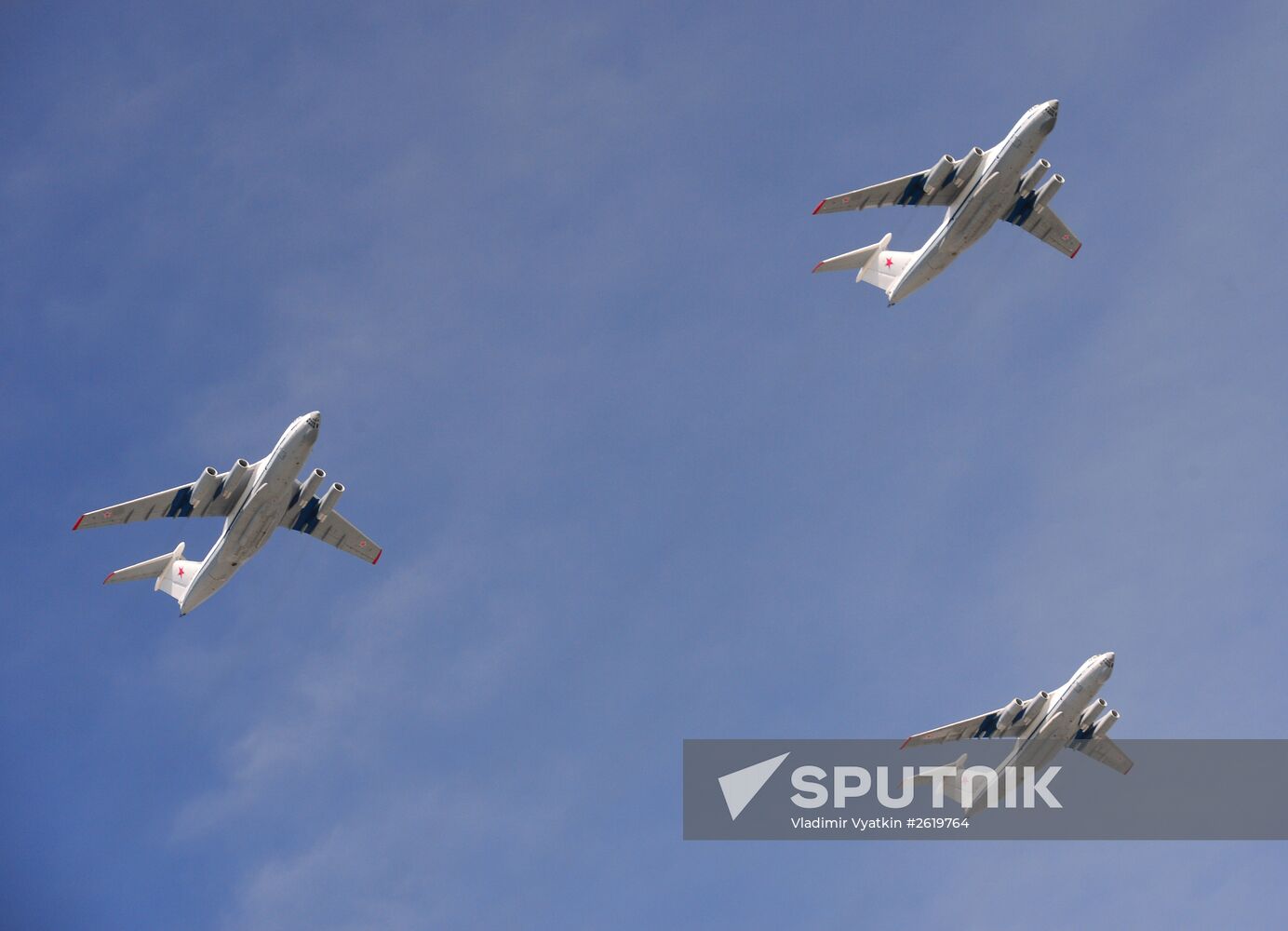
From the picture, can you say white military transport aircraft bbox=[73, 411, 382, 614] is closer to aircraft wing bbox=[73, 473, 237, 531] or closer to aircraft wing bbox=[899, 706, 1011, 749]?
aircraft wing bbox=[73, 473, 237, 531]

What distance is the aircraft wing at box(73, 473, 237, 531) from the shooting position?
1891 inches

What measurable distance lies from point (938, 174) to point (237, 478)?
30.5m

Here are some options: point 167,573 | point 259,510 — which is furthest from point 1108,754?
point 167,573

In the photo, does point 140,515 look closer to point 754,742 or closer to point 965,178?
point 754,742

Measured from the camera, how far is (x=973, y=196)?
50.6 metres

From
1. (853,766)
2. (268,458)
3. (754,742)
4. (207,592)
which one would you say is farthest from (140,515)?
(853,766)

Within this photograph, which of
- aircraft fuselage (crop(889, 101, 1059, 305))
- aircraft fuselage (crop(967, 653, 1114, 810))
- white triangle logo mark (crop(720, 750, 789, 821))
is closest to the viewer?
white triangle logo mark (crop(720, 750, 789, 821))

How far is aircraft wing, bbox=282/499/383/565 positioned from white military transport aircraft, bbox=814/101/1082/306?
2406cm

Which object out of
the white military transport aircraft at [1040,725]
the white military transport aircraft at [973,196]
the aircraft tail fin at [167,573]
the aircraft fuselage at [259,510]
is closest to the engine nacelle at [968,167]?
the white military transport aircraft at [973,196]

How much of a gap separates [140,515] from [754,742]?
25159 millimetres

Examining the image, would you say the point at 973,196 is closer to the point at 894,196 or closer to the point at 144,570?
the point at 894,196

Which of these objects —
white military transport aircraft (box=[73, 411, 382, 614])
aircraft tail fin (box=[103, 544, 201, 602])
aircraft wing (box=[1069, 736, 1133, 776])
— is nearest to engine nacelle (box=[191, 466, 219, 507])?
white military transport aircraft (box=[73, 411, 382, 614])

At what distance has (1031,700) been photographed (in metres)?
52.2

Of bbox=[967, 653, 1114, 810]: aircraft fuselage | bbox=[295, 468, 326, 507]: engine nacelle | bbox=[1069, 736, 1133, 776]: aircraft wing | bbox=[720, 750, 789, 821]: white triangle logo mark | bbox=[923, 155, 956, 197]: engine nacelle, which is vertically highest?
bbox=[923, 155, 956, 197]: engine nacelle
